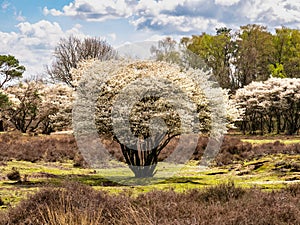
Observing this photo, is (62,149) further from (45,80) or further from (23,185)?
(45,80)

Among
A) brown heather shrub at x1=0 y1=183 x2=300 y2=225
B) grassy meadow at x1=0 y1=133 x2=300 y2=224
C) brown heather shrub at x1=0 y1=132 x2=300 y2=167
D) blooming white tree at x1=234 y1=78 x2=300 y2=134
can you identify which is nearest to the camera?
brown heather shrub at x1=0 y1=183 x2=300 y2=225

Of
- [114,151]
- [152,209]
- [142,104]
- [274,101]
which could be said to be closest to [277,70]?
[274,101]

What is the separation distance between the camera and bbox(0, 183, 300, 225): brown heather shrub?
26.9 ft

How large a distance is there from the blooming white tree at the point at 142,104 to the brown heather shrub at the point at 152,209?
6886 millimetres

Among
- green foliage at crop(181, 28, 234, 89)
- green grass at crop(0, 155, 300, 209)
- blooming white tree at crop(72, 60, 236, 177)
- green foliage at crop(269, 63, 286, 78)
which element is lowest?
green grass at crop(0, 155, 300, 209)

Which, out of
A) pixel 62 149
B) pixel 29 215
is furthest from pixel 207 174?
pixel 29 215

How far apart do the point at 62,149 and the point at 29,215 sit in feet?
69.0

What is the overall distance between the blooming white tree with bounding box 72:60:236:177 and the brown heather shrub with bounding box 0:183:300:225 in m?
6.89

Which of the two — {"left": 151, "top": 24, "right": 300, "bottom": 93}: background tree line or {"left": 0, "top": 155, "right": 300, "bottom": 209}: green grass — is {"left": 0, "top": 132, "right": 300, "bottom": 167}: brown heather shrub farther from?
Result: {"left": 151, "top": 24, "right": 300, "bottom": 93}: background tree line

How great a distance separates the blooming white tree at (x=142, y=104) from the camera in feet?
59.1

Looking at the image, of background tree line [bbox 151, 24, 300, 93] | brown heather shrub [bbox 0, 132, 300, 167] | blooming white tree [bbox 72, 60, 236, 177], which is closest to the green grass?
brown heather shrub [bbox 0, 132, 300, 167]

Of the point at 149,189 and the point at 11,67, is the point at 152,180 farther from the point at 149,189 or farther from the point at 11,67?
the point at 11,67

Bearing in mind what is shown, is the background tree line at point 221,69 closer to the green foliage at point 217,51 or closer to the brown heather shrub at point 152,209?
the green foliage at point 217,51

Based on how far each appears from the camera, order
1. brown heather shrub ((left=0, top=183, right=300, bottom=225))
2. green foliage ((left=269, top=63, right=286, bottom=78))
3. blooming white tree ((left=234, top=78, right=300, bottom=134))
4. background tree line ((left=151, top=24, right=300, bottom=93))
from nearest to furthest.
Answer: brown heather shrub ((left=0, top=183, right=300, bottom=225))
blooming white tree ((left=234, top=78, right=300, bottom=134))
green foliage ((left=269, top=63, right=286, bottom=78))
background tree line ((left=151, top=24, right=300, bottom=93))
